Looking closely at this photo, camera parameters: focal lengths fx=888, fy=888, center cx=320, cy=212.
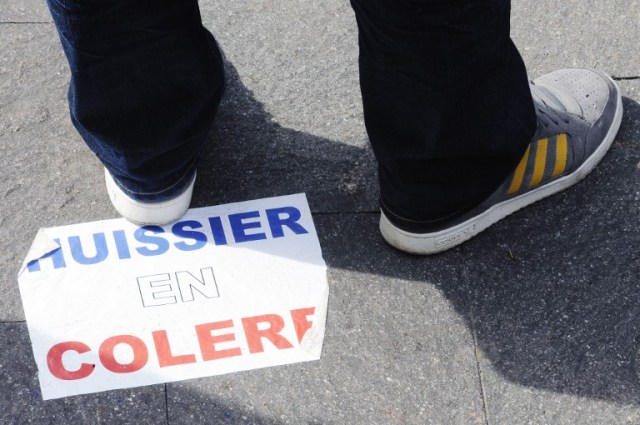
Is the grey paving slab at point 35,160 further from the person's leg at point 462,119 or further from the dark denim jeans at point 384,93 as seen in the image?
Result: the person's leg at point 462,119

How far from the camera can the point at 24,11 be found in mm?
2422

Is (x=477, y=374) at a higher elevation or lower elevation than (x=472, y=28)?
lower

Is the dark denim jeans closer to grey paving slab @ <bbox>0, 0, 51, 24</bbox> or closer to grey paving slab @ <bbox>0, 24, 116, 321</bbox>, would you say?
grey paving slab @ <bbox>0, 24, 116, 321</bbox>

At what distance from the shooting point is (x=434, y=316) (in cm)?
189

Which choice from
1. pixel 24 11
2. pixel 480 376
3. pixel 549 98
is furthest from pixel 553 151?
pixel 24 11

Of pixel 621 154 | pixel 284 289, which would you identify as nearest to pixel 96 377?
pixel 284 289

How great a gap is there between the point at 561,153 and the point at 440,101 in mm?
547

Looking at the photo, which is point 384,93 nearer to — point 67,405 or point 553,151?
point 553,151

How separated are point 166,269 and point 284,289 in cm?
26

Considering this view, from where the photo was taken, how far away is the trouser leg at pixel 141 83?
5.17ft

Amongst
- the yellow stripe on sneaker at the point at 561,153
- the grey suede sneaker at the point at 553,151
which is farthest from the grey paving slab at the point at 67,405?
the yellow stripe on sneaker at the point at 561,153

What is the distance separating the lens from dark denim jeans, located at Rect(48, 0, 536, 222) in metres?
1.51

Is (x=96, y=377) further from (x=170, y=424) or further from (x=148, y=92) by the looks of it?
(x=148, y=92)

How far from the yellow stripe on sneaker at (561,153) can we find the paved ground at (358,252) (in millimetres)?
89
